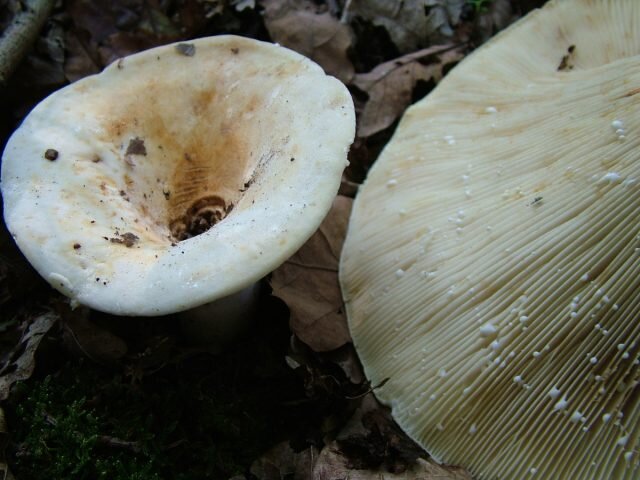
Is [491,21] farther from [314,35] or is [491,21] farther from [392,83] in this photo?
[314,35]

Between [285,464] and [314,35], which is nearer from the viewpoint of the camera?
[285,464]

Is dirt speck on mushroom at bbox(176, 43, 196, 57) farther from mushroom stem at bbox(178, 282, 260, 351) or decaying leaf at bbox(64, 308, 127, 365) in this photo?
decaying leaf at bbox(64, 308, 127, 365)

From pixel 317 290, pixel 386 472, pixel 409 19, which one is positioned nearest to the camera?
pixel 386 472

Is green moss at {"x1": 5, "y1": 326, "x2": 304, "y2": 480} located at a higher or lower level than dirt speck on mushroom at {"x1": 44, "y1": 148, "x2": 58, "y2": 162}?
lower

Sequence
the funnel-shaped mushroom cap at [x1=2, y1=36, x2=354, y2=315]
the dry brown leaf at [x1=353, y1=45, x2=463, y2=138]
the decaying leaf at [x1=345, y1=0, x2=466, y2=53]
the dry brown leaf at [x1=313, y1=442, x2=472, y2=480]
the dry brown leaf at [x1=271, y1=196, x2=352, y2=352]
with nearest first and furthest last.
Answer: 1. the funnel-shaped mushroom cap at [x1=2, y1=36, x2=354, y2=315]
2. the dry brown leaf at [x1=313, y1=442, x2=472, y2=480]
3. the dry brown leaf at [x1=271, y1=196, x2=352, y2=352]
4. the dry brown leaf at [x1=353, y1=45, x2=463, y2=138]
5. the decaying leaf at [x1=345, y1=0, x2=466, y2=53]

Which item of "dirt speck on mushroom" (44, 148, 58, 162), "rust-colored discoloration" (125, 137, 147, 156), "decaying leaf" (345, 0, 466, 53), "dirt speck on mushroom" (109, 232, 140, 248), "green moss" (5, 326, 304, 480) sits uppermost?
"decaying leaf" (345, 0, 466, 53)

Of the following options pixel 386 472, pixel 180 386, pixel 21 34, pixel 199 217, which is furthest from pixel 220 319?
pixel 21 34

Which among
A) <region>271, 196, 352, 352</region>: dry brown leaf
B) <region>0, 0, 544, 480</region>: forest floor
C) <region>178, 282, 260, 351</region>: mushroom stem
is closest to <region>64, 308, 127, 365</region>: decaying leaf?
<region>0, 0, 544, 480</region>: forest floor
